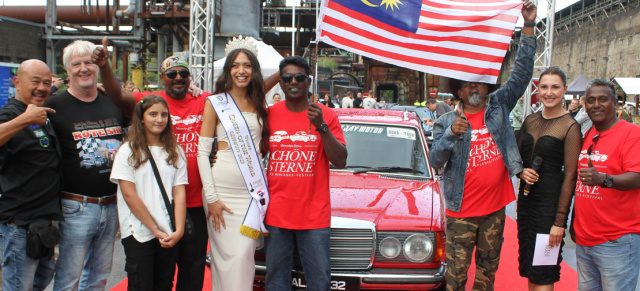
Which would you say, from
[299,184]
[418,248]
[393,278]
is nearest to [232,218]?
[299,184]

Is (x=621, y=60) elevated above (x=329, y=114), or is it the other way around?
(x=621, y=60)

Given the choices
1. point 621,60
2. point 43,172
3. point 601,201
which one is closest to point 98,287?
point 43,172

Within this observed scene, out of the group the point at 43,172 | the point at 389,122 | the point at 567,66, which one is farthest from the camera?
the point at 567,66

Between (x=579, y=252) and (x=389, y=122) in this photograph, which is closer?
(x=579, y=252)

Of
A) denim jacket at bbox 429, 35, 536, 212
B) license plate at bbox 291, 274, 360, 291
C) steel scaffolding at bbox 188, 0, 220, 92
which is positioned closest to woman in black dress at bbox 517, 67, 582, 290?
denim jacket at bbox 429, 35, 536, 212

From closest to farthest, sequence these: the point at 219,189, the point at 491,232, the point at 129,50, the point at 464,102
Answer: the point at 219,189, the point at 491,232, the point at 464,102, the point at 129,50

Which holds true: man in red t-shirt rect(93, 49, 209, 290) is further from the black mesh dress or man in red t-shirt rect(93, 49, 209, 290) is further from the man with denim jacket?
the black mesh dress

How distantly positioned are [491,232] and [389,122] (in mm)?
1830

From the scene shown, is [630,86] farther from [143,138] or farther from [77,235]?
[77,235]

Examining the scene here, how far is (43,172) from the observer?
314 cm

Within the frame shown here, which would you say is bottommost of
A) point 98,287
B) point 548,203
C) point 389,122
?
point 98,287

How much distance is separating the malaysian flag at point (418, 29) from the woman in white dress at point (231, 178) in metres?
1.04

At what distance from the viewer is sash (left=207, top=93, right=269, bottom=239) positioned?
3.28 m

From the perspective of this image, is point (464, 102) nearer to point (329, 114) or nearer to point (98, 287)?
point (329, 114)
